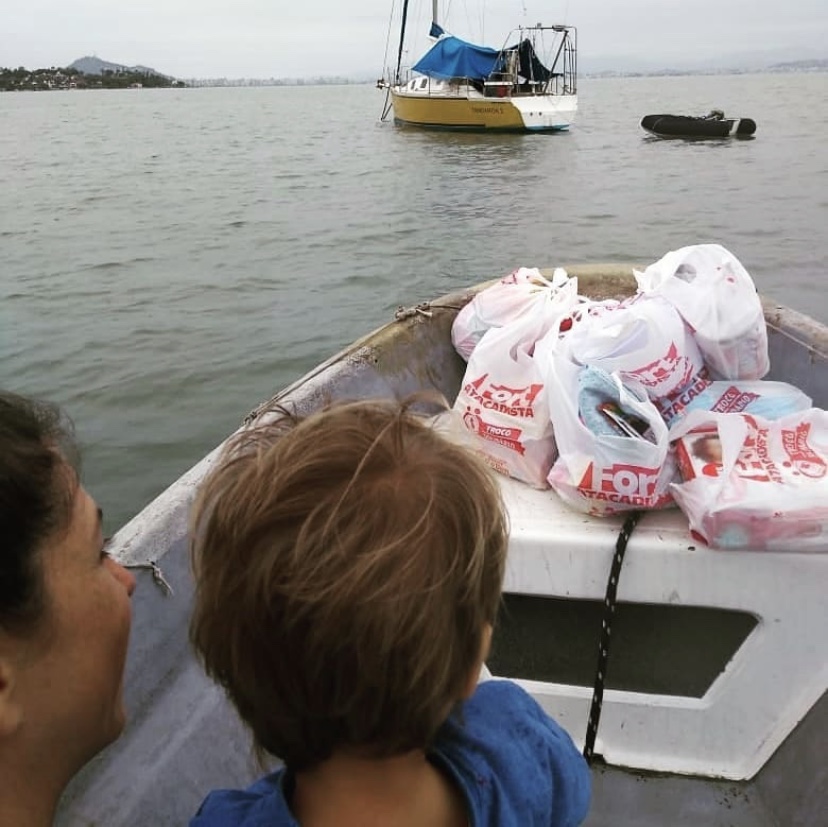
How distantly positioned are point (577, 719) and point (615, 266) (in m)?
2.08

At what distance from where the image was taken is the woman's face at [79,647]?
0.93 meters

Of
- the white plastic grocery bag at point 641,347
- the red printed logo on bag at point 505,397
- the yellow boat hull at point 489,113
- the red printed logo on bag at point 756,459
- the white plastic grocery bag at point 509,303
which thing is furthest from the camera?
the yellow boat hull at point 489,113

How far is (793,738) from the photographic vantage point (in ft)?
5.69

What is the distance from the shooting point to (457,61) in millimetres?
27281

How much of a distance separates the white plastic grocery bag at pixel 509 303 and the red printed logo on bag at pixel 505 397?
39 cm

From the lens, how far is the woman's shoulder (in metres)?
0.88

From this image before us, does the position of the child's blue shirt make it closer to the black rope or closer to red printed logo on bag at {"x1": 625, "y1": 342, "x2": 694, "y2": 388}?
the black rope

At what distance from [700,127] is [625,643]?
25737mm

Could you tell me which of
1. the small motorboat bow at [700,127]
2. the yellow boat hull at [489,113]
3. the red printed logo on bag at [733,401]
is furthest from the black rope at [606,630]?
the yellow boat hull at [489,113]

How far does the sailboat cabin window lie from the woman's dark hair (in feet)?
3.65

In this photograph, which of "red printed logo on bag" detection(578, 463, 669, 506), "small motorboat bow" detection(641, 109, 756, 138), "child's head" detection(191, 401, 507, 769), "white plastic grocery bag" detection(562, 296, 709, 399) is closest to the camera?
"child's head" detection(191, 401, 507, 769)

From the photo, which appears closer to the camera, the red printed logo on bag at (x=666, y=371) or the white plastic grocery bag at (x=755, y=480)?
the white plastic grocery bag at (x=755, y=480)

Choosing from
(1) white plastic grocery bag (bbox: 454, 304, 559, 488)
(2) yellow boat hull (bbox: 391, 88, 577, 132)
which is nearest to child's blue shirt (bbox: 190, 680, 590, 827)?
(1) white plastic grocery bag (bbox: 454, 304, 559, 488)

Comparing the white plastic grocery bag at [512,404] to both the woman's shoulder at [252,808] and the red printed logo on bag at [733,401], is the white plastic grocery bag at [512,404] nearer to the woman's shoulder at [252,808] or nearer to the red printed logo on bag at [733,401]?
the red printed logo on bag at [733,401]
